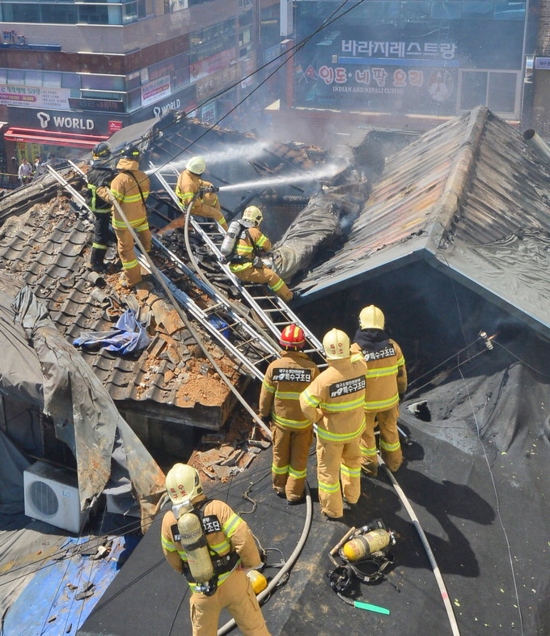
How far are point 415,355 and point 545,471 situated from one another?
Result: 98.1 inches

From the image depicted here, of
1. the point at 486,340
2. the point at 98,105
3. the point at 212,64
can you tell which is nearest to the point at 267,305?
the point at 486,340

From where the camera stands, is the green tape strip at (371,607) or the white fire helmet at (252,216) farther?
the white fire helmet at (252,216)

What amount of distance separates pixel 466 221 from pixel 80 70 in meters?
25.2

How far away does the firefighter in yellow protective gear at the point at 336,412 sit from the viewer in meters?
5.30

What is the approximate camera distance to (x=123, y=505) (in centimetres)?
671

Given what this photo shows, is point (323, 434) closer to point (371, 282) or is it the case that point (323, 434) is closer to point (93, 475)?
point (93, 475)

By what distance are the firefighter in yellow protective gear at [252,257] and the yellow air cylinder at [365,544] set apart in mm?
3911

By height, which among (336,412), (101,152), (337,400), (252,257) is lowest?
(336,412)

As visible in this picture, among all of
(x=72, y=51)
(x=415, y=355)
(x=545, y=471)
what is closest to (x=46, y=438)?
(x=415, y=355)

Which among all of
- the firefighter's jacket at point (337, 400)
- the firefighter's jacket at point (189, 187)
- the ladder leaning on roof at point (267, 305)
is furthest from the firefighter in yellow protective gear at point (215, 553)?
the firefighter's jacket at point (189, 187)

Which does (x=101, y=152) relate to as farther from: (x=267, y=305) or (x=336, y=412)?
(x=336, y=412)

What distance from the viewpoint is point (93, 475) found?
6340 millimetres

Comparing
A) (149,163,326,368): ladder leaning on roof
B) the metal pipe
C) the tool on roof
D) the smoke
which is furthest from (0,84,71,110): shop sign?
the tool on roof

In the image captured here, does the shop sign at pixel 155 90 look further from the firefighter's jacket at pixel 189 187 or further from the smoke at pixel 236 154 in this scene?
the firefighter's jacket at pixel 189 187
